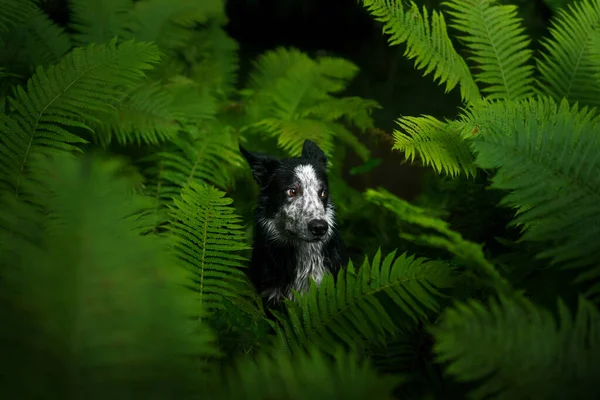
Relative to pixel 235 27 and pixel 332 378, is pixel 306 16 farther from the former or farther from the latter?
pixel 332 378

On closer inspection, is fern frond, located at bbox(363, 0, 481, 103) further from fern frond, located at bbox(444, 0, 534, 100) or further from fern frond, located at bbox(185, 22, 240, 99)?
fern frond, located at bbox(185, 22, 240, 99)

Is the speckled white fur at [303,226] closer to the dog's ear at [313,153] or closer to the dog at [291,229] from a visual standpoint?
the dog at [291,229]

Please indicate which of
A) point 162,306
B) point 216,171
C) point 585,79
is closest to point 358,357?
point 162,306

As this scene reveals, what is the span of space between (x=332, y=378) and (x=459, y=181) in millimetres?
2722

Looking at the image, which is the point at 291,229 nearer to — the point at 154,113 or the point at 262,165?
the point at 262,165

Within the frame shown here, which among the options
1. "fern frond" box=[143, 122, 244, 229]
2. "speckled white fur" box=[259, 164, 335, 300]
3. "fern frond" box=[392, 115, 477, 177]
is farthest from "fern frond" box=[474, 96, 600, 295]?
"fern frond" box=[143, 122, 244, 229]

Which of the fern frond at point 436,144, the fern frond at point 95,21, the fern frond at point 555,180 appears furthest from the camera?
the fern frond at point 95,21

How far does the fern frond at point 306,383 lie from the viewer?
3.89 feet

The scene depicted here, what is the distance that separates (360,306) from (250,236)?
1.79 metres

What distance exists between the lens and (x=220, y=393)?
1.25 metres

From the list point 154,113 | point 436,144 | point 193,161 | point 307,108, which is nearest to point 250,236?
point 193,161

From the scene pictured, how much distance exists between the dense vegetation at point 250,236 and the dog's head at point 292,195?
1.30 ft

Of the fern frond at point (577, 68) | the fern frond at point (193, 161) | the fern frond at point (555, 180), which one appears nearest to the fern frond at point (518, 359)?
the fern frond at point (555, 180)

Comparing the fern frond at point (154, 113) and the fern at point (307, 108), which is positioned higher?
the fern at point (307, 108)
